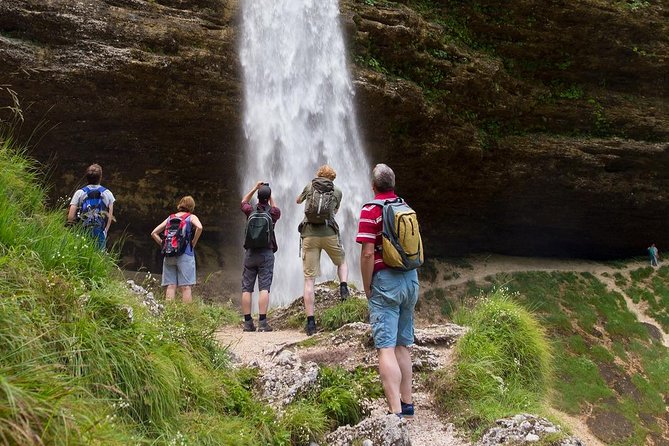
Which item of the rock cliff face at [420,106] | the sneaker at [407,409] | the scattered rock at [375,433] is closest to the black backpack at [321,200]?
the sneaker at [407,409]

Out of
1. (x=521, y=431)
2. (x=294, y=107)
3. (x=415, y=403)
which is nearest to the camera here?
(x=521, y=431)

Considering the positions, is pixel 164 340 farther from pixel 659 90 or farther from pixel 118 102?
pixel 659 90

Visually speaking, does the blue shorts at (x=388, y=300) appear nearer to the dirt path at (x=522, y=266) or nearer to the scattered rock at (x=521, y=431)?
the scattered rock at (x=521, y=431)

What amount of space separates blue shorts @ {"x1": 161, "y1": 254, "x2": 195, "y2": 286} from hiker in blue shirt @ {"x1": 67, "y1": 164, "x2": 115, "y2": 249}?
986 millimetres

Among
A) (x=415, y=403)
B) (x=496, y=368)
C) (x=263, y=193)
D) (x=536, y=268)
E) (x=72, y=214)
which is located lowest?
(x=536, y=268)

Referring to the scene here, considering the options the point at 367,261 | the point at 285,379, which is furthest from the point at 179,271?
the point at 367,261

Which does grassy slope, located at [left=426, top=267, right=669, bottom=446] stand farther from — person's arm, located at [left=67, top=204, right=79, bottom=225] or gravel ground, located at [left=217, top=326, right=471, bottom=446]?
person's arm, located at [left=67, top=204, right=79, bottom=225]

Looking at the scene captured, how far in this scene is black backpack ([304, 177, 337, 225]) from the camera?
22.5 ft

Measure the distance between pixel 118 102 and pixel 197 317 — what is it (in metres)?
10.0

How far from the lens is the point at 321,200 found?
6855mm

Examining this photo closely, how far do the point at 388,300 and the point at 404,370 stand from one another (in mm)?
575

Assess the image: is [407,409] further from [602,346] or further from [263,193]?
[602,346]

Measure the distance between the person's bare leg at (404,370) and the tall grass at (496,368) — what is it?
49 centimetres

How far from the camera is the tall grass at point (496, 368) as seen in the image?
4672 millimetres
